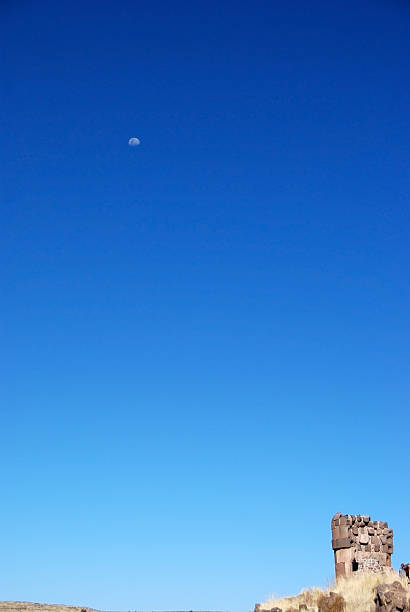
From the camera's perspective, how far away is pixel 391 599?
19781 mm

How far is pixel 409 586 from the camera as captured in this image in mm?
21891

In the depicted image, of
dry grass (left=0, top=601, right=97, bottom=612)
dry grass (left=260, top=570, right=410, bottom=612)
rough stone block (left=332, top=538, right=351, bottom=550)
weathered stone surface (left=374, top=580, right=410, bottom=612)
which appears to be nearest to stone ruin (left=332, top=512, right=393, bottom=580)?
rough stone block (left=332, top=538, right=351, bottom=550)

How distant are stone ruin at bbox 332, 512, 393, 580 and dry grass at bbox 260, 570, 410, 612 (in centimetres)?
75

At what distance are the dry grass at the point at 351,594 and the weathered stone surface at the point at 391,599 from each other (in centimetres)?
58

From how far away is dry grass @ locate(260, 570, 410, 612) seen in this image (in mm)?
21250

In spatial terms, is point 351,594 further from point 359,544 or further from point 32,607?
point 32,607

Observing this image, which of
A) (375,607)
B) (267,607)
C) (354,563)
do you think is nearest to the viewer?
(375,607)

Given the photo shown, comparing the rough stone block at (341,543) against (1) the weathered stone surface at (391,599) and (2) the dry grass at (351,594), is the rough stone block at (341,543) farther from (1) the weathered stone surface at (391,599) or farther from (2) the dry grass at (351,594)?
A: (1) the weathered stone surface at (391,599)

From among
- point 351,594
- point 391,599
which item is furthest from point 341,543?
point 391,599

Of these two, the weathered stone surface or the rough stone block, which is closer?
the weathered stone surface

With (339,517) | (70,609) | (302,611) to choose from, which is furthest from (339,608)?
(70,609)

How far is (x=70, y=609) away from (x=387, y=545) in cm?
4266

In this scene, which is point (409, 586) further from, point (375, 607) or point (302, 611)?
point (302, 611)

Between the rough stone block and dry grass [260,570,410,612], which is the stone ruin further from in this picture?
dry grass [260,570,410,612]
